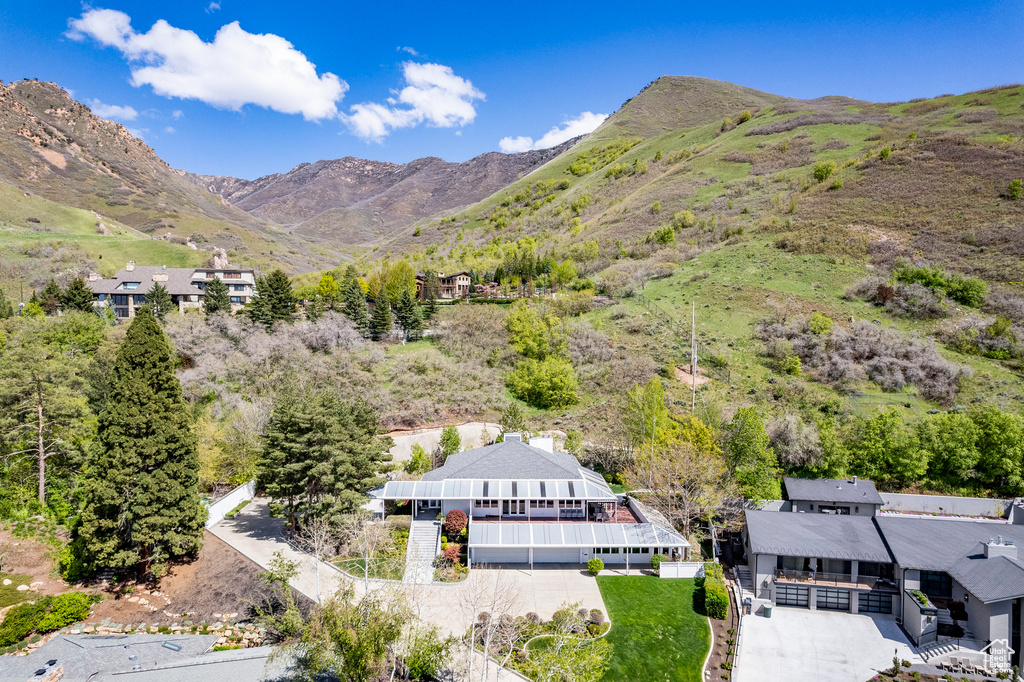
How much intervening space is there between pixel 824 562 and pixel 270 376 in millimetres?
45596

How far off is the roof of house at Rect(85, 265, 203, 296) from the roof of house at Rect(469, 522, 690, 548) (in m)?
→ 55.9

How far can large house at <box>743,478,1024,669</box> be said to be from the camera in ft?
75.9

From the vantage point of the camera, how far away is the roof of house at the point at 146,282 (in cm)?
6381

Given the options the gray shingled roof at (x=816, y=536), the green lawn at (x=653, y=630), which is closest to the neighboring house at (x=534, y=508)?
the green lawn at (x=653, y=630)

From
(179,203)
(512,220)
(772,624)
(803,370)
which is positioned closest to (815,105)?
(512,220)

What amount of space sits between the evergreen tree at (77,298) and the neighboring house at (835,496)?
70975mm

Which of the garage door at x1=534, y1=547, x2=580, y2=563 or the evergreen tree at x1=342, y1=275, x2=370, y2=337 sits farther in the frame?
the evergreen tree at x1=342, y1=275, x2=370, y2=337

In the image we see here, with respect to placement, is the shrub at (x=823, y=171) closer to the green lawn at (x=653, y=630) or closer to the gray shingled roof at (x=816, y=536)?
the gray shingled roof at (x=816, y=536)

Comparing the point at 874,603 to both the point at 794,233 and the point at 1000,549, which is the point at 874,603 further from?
the point at 794,233

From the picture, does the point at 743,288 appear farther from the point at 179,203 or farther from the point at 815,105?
the point at 179,203

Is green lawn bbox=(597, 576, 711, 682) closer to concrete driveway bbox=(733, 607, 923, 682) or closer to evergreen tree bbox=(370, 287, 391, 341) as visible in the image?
concrete driveway bbox=(733, 607, 923, 682)

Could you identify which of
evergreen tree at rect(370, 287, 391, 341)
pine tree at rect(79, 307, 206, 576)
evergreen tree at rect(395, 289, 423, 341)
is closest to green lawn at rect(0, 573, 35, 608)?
pine tree at rect(79, 307, 206, 576)

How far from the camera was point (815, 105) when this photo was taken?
12962 centimetres

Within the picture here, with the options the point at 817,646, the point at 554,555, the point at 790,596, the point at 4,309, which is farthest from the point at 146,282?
the point at 817,646
